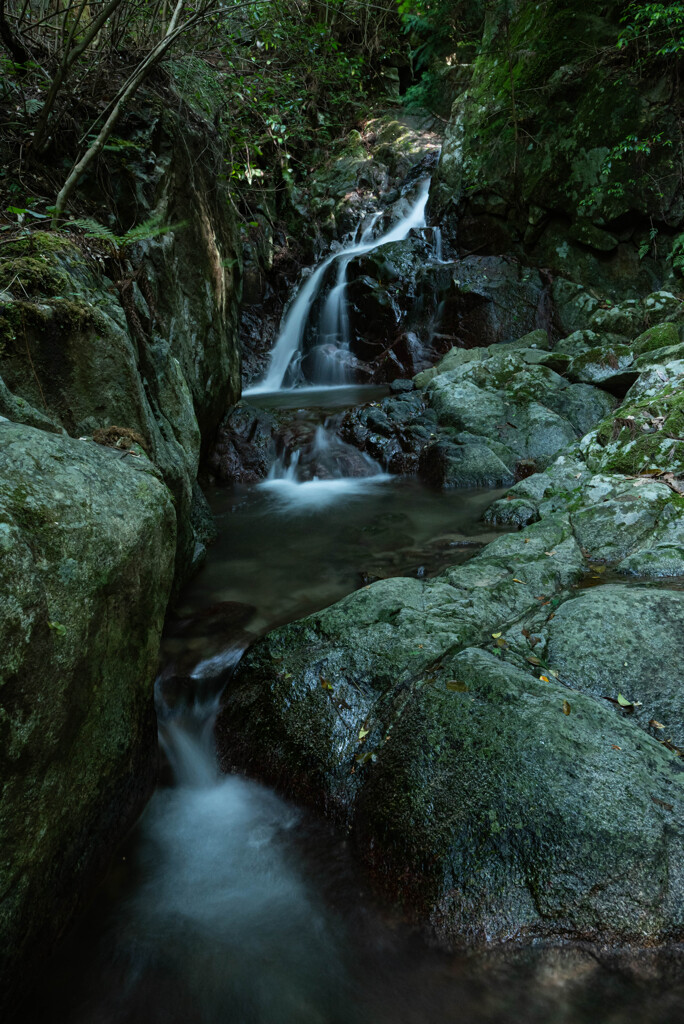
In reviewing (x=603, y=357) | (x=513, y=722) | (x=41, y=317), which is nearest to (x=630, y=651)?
(x=513, y=722)

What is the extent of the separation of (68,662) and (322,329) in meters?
12.1

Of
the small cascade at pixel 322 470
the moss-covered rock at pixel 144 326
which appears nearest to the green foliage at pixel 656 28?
the moss-covered rock at pixel 144 326

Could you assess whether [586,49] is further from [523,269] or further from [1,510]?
[1,510]

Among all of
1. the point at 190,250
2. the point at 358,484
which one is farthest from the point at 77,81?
the point at 358,484

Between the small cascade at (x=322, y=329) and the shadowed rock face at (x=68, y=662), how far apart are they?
1012 cm

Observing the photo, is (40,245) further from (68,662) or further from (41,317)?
(68,662)

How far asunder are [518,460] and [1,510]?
662cm

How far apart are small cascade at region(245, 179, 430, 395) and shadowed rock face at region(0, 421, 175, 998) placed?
33.2 feet

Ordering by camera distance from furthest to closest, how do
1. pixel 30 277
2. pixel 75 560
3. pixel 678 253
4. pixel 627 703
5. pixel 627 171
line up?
pixel 627 171 → pixel 678 253 → pixel 30 277 → pixel 627 703 → pixel 75 560

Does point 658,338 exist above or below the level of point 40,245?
below

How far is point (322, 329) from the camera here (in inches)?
515

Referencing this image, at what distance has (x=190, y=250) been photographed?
657cm

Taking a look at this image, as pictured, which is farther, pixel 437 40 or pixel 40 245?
pixel 437 40

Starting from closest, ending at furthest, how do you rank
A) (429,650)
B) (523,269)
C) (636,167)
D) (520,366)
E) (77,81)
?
1. (429,650)
2. (77,81)
3. (520,366)
4. (636,167)
5. (523,269)
